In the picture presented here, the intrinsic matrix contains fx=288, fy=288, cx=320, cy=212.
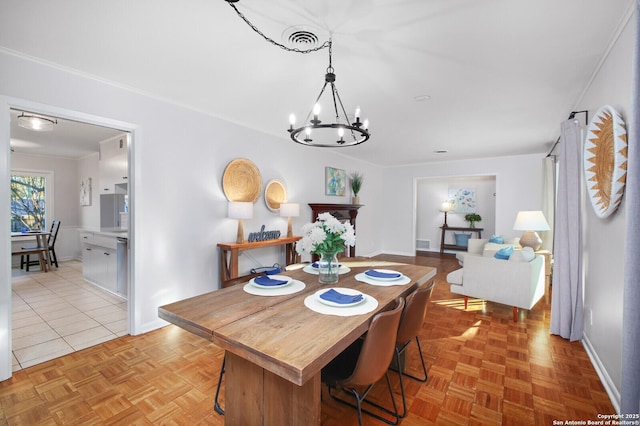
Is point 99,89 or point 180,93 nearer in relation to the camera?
point 99,89

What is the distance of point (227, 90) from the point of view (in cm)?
278

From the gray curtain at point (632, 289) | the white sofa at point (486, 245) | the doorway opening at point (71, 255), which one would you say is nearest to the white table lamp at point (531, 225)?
the white sofa at point (486, 245)

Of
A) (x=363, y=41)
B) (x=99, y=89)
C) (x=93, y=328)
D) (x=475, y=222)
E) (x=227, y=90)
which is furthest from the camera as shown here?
(x=475, y=222)

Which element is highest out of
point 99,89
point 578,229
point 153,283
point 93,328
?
point 99,89

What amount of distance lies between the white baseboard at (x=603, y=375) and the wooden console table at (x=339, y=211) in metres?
3.13

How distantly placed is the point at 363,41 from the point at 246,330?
74.6 inches

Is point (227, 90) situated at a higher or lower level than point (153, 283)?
higher

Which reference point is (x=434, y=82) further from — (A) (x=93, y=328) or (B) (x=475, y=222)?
(B) (x=475, y=222)

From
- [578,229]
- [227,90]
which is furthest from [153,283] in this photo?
[578,229]

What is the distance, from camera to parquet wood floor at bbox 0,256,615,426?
1731 mm

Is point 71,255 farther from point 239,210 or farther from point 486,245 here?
point 486,245

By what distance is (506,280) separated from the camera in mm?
3148

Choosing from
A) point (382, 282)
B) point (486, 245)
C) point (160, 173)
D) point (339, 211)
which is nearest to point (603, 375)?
point (382, 282)

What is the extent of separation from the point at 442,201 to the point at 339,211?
3.95 m
